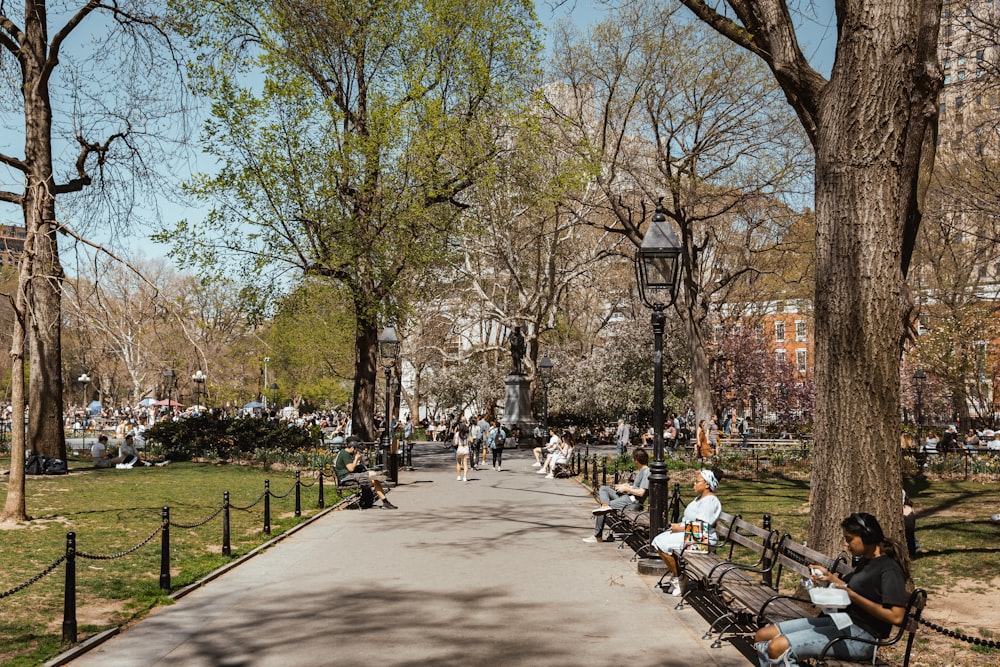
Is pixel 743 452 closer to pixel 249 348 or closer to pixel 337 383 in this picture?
pixel 337 383

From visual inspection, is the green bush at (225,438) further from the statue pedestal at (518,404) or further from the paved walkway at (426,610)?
the statue pedestal at (518,404)

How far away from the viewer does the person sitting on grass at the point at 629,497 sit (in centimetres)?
1358

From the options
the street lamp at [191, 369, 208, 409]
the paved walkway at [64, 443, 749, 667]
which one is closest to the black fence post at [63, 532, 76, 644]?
the paved walkway at [64, 443, 749, 667]

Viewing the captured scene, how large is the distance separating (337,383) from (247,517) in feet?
162

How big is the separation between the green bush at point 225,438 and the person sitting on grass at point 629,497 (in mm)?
16900

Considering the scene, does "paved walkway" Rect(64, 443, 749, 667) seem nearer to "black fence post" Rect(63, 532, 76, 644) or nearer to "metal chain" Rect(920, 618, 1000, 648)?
"black fence post" Rect(63, 532, 76, 644)

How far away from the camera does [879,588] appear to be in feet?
20.1

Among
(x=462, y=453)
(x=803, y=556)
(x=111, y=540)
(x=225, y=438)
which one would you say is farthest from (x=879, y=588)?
(x=225, y=438)

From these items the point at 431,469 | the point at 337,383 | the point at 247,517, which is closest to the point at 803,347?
the point at 337,383

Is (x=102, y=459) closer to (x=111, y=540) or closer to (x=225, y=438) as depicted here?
(x=225, y=438)

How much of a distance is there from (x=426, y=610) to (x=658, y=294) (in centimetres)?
554

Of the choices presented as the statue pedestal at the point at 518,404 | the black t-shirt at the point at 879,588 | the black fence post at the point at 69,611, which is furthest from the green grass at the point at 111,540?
the statue pedestal at the point at 518,404

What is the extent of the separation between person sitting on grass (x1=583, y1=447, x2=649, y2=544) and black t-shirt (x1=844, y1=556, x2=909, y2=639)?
7.07 meters

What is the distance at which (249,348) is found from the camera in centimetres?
7650
